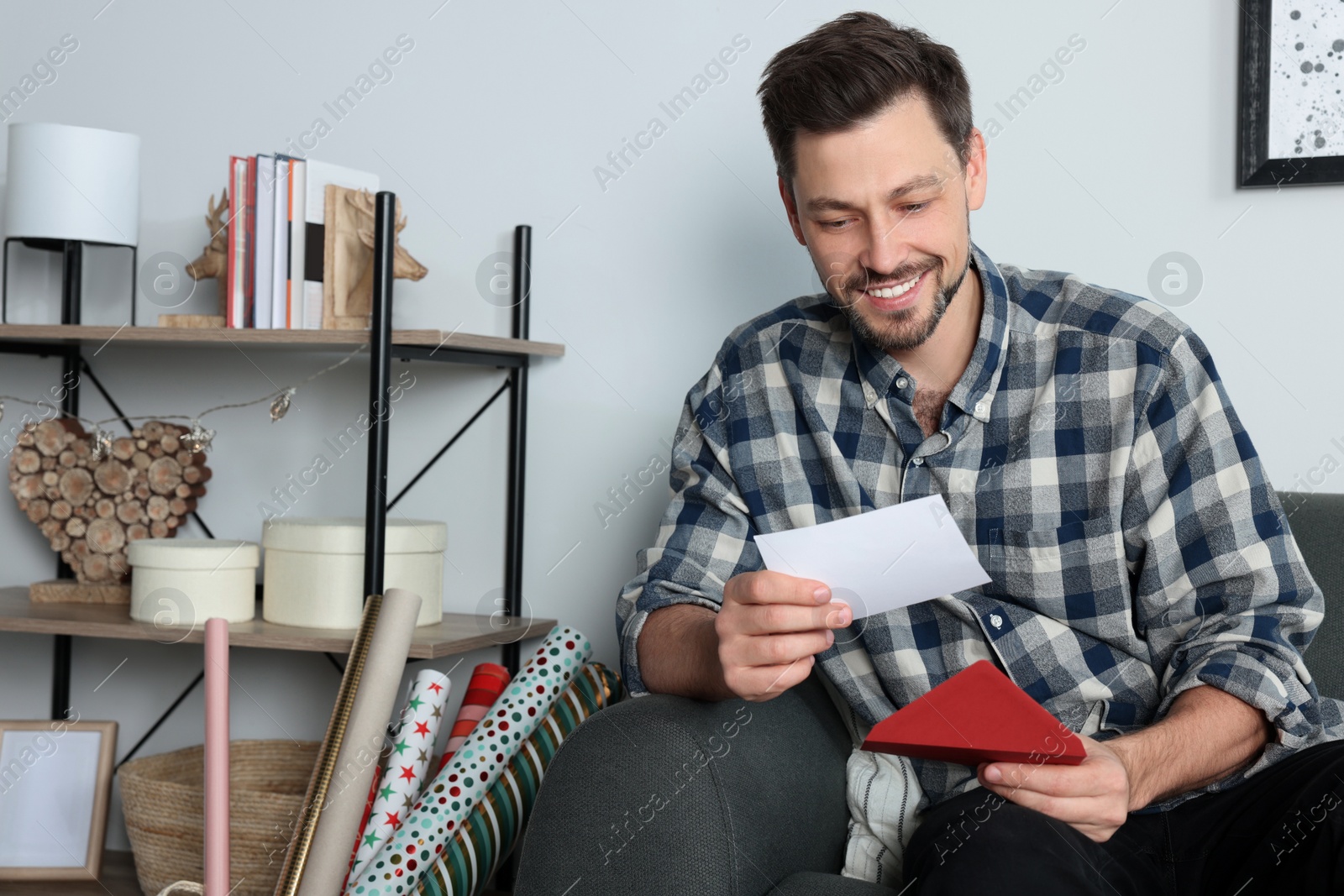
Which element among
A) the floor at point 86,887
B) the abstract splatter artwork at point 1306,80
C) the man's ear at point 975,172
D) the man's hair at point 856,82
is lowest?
the floor at point 86,887

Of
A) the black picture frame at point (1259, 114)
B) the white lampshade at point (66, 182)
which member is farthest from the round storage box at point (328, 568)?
the black picture frame at point (1259, 114)

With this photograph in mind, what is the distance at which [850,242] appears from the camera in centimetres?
126

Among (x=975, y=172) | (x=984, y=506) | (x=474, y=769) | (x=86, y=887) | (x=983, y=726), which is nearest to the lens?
(x=983, y=726)

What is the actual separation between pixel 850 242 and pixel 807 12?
65 centimetres

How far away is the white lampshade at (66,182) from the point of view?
179 cm

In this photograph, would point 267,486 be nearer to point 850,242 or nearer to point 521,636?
point 521,636

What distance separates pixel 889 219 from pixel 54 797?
1650 millimetres

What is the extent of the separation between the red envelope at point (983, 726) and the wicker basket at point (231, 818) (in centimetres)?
107

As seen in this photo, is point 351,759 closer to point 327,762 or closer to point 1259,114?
point 327,762

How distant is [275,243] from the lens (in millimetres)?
1710

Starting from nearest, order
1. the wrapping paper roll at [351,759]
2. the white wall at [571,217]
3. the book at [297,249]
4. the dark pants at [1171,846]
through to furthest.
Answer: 1. the dark pants at [1171,846]
2. the wrapping paper roll at [351,759]
3. the white wall at [571,217]
4. the book at [297,249]

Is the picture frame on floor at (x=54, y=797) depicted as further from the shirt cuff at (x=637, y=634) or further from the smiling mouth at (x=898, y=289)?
the smiling mouth at (x=898, y=289)

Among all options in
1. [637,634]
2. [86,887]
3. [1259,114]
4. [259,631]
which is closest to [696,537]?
[637,634]

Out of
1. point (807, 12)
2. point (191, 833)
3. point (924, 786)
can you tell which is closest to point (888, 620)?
point (924, 786)
